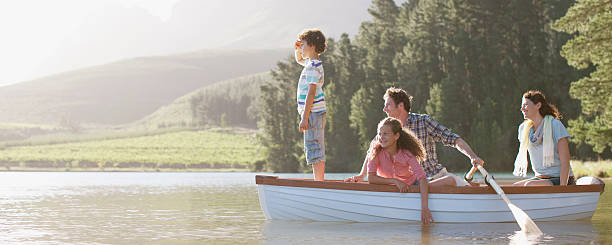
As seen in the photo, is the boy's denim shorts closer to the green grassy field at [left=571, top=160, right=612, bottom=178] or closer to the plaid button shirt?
the plaid button shirt

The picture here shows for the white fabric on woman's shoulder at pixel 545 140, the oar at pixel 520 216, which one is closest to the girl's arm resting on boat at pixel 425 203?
the oar at pixel 520 216

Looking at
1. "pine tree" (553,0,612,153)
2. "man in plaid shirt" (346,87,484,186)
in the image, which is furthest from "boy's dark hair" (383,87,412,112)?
"pine tree" (553,0,612,153)

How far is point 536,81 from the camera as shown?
5262cm

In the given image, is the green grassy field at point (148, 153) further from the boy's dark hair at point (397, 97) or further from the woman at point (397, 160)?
the woman at point (397, 160)

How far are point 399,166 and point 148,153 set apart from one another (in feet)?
269

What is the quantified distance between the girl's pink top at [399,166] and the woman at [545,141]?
1.92 metres

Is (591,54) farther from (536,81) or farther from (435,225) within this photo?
(536,81)

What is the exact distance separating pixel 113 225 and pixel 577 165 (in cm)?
2757

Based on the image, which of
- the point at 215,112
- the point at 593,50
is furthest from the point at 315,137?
the point at 215,112

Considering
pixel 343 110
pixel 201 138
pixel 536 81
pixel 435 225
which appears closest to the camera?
pixel 435 225

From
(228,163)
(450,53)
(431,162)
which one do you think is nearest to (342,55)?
(450,53)

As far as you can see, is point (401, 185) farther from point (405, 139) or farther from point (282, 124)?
Answer: point (282, 124)

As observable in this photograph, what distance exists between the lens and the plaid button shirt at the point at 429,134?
961 cm

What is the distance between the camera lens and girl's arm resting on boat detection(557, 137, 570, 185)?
9.64 meters
